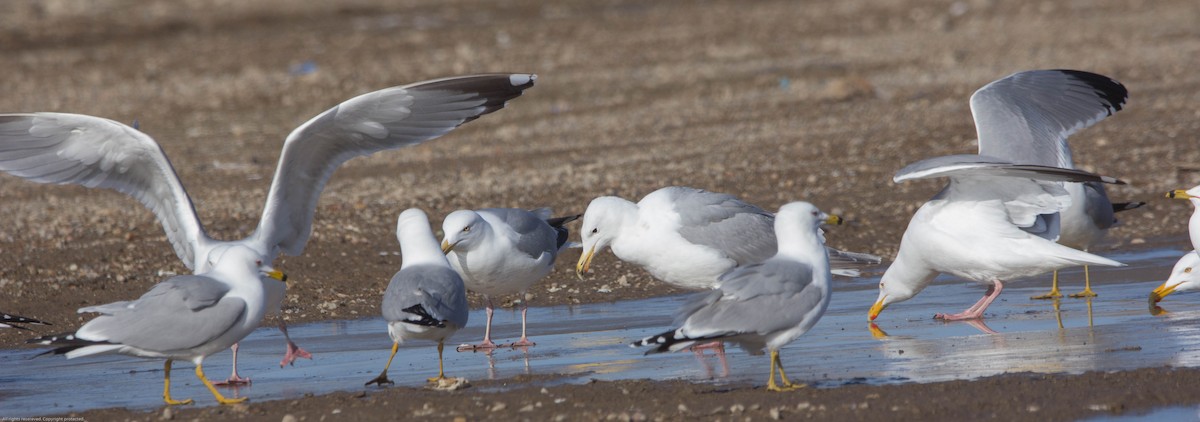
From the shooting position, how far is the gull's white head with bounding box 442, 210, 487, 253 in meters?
8.09

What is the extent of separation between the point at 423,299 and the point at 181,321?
1.11 m

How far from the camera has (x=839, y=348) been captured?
775 cm

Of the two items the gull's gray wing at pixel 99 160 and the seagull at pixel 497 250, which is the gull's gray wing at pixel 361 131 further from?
the seagull at pixel 497 250

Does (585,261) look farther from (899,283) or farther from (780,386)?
(780,386)

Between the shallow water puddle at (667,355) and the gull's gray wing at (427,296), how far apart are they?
0.42 metres

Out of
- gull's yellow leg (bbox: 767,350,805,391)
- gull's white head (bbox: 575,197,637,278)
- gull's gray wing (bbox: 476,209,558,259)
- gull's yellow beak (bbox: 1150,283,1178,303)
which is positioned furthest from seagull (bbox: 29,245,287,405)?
gull's yellow beak (bbox: 1150,283,1178,303)

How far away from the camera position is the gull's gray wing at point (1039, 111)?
29.2 ft

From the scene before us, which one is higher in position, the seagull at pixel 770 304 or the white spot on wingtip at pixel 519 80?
the white spot on wingtip at pixel 519 80

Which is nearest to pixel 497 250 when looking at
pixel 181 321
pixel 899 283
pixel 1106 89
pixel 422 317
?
pixel 422 317

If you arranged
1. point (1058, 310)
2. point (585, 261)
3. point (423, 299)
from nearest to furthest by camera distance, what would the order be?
point (423, 299) < point (585, 261) < point (1058, 310)

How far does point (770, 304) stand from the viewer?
657 centimetres

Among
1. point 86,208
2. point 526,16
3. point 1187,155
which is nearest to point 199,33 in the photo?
point 526,16

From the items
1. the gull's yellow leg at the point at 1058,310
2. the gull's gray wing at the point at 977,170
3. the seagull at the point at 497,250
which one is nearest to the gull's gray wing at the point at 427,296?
the seagull at the point at 497,250

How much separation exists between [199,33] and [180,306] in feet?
66.6
